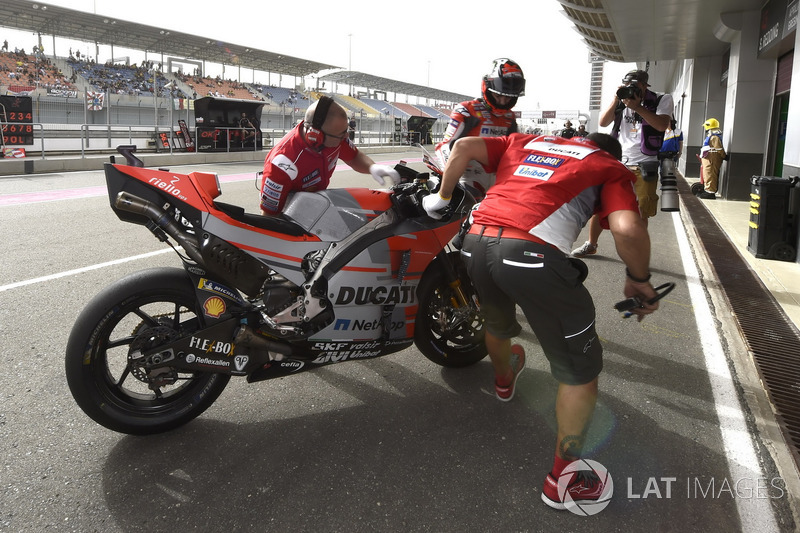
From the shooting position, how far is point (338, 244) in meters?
2.92

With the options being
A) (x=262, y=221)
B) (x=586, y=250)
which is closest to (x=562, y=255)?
(x=262, y=221)

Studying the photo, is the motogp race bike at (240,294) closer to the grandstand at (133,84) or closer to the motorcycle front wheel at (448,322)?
the motorcycle front wheel at (448,322)

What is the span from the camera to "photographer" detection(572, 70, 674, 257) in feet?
18.8

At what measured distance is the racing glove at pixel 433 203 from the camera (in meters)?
2.89

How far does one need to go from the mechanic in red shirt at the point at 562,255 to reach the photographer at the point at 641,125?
3482mm

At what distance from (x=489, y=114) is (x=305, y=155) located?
1.82 m

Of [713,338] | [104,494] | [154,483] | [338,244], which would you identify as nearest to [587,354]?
[338,244]

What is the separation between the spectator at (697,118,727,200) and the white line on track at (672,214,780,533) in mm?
10249

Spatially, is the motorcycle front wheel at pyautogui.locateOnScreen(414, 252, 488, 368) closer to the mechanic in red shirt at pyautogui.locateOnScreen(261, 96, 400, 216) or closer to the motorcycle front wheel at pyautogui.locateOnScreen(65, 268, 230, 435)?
the mechanic in red shirt at pyautogui.locateOnScreen(261, 96, 400, 216)

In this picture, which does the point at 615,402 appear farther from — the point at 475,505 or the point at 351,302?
the point at 351,302

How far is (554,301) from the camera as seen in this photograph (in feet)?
7.61

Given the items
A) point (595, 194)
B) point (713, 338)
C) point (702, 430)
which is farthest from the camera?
point (713, 338)

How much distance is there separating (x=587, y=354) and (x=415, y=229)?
121cm

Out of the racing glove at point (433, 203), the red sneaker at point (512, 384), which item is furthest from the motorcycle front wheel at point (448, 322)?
the racing glove at point (433, 203)
